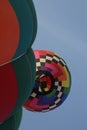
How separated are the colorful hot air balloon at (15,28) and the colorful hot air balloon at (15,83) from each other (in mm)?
44

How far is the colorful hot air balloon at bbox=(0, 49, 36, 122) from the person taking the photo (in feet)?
2.95

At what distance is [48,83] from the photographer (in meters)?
1.69

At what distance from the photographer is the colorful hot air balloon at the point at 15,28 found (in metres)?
0.81

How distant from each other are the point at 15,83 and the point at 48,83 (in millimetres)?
777

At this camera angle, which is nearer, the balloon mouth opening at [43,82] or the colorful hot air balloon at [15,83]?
the colorful hot air balloon at [15,83]

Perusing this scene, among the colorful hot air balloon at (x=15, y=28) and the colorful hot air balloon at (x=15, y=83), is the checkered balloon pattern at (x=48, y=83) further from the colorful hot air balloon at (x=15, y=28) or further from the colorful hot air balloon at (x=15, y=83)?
the colorful hot air balloon at (x=15, y=28)

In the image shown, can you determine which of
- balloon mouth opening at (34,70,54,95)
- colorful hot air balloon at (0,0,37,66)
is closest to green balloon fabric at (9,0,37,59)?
colorful hot air balloon at (0,0,37,66)

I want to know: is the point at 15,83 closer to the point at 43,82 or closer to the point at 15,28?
the point at 15,28

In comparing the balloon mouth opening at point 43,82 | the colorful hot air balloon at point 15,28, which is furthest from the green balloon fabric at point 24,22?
the balloon mouth opening at point 43,82

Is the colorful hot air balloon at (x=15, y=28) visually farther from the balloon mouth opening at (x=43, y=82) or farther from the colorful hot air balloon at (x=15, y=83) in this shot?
the balloon mouth opening at (x=43, y=82)

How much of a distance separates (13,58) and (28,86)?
0.44 feet

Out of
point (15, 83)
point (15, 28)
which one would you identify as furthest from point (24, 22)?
point (15, 83)

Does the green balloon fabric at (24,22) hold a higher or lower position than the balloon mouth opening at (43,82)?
higher

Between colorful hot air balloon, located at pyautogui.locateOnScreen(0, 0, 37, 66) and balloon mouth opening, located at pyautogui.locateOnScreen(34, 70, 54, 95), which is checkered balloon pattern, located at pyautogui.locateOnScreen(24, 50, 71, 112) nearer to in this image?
balloon mouth opening, located at pyautogui.locateOnScreen(34, 70, 54, 95)
